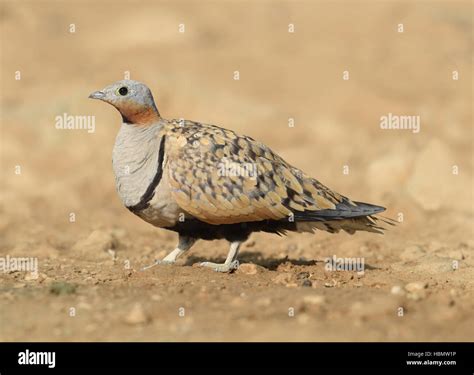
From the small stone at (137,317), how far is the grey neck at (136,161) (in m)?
1.84

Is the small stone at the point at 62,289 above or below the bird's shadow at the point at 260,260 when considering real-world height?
below

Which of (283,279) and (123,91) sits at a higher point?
(123,91)

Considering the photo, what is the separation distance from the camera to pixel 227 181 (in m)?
7.98

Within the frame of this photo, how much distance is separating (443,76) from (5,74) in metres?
11.9

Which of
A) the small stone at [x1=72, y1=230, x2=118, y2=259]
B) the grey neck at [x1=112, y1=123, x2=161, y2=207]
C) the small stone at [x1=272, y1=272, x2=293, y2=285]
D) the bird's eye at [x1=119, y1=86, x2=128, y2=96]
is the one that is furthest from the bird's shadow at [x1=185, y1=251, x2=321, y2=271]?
the bird's eye at [x1=119, y1=86, x2=128, y2=96]

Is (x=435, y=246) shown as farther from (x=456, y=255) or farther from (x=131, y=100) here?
(x=131, y=100)

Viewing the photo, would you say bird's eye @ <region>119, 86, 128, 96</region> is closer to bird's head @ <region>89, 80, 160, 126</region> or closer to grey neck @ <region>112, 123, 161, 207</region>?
bird's head @ <region>89, 80, 160, 126</region>

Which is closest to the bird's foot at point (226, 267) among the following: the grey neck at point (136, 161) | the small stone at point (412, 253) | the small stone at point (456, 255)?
the grey neck at point (136, 161)

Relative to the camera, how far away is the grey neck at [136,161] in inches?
317

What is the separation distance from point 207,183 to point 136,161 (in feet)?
2.56

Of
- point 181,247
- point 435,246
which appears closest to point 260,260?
point 181,247

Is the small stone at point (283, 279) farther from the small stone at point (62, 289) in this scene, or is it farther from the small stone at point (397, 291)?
the small stone at point (62, 289)

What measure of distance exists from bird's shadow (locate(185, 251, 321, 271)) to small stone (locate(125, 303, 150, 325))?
275cm
